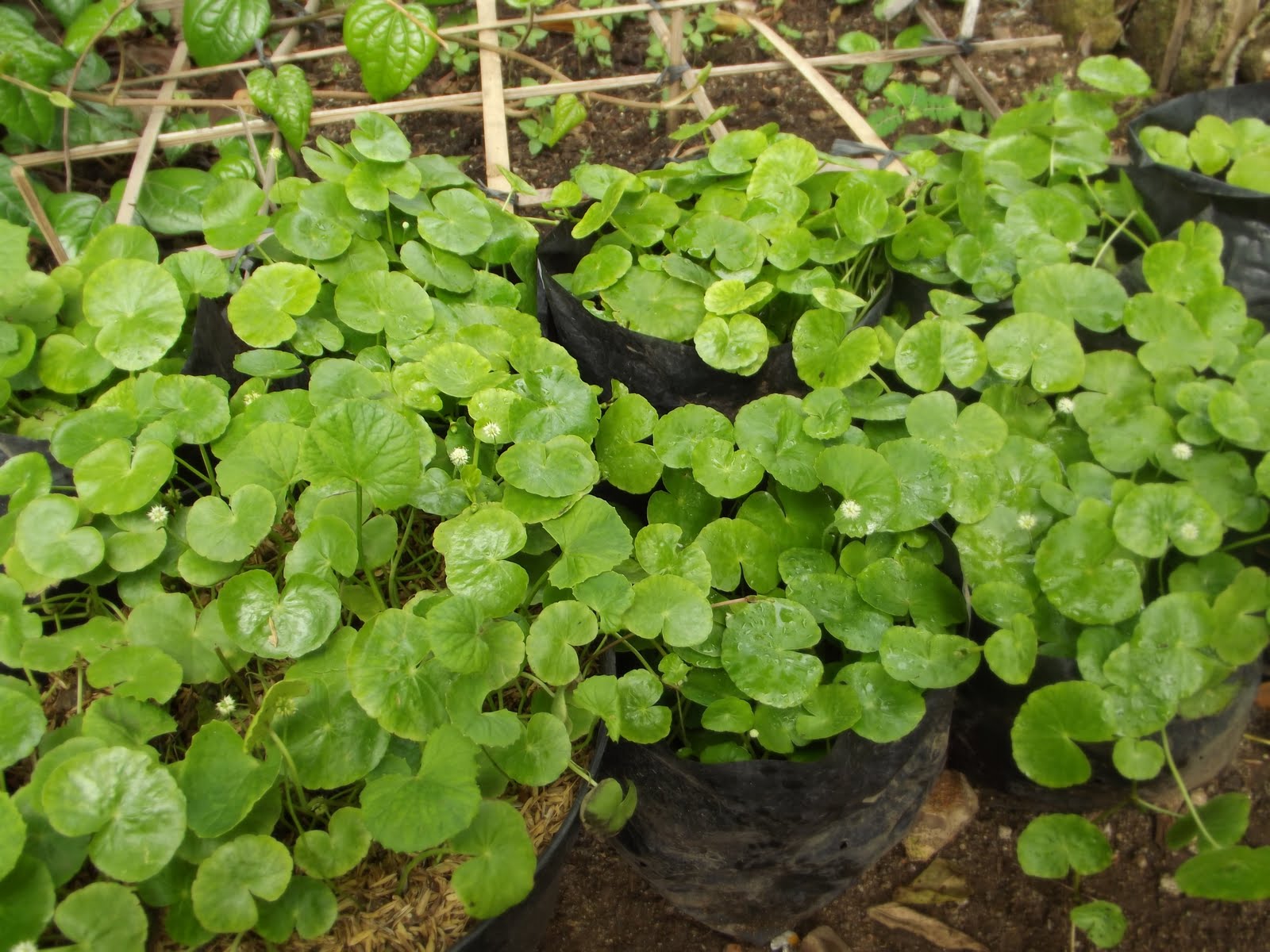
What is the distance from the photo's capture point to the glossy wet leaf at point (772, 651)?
3.96 feet

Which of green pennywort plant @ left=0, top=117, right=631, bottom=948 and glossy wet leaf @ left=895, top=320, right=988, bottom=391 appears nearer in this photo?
green pennywort plant @ left=0, top=117, right=631, bottom=948

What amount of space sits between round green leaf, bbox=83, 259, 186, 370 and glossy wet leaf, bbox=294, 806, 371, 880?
32.6 inches

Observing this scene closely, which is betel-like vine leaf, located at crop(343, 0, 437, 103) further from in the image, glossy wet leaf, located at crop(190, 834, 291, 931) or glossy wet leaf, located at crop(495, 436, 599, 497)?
glossy wet leaf, located at crop(190, 834, 291, 931)

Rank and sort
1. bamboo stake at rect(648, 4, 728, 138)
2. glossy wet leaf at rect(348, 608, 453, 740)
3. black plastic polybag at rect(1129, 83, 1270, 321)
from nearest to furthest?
glossy wet leaf at rect(348, 608, 453, 740) → black plastic polybag at rect(1129, 83, 1270, 321) → bamboo stake at rect(648, 4, 728, 138)

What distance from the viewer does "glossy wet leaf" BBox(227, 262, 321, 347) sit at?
1.47m

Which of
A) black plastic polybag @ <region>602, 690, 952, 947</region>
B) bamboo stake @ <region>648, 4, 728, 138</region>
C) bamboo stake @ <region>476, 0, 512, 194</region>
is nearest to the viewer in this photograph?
black plastic polybag @ <region>602, 690, 952, 947</region>

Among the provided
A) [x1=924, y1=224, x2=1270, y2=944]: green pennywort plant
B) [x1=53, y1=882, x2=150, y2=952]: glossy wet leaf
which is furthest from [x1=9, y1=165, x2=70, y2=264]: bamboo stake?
[x1=924, y1=224, x2=1270, y2=944]: green pennywort plant

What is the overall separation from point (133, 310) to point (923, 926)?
1.78m

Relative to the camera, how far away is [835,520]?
4.42 ft

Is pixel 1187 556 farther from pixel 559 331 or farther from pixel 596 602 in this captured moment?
pixel 559 331

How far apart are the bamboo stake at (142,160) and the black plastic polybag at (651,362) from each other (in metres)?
1.01

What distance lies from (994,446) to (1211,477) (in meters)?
0.37

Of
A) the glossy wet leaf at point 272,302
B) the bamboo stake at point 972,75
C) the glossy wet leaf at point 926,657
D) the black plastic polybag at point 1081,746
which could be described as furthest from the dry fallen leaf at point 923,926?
the bamboo stake at point 972,75

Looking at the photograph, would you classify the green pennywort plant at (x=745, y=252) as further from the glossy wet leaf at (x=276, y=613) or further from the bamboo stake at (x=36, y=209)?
the bamboo stake at (x=36, y=209)
